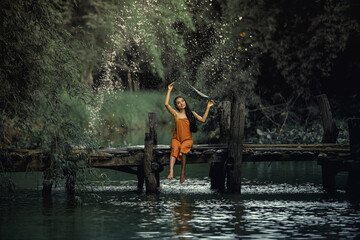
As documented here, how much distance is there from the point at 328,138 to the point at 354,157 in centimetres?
236

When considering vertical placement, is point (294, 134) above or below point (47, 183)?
above

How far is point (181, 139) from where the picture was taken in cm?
1455

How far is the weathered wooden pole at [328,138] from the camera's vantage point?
616 inches

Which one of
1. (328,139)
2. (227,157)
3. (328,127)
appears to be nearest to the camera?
(227,157)

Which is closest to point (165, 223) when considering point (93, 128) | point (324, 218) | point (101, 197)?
point (324, 218)

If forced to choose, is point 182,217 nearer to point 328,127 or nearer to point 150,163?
point 150,163

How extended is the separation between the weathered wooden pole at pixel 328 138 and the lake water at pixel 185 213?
403 mm

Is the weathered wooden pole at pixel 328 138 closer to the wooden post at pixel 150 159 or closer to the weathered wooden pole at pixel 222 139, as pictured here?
the weathered wooden pole at pixel 222 139

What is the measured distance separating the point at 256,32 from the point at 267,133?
3.90m

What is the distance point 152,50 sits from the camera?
88.5ft

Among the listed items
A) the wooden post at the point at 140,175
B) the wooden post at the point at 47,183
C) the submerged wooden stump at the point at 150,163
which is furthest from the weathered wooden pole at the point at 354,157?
the wooden post at the point at 47,183

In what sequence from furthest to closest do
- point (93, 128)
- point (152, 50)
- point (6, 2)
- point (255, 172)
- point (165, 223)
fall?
point (93, 128)
point (152, 50)
point (255, 172)
point (6, 2)
point (165, 223)

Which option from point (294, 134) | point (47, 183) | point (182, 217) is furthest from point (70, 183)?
point (294, 134)

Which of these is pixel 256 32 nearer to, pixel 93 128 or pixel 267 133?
pixel 267 133
